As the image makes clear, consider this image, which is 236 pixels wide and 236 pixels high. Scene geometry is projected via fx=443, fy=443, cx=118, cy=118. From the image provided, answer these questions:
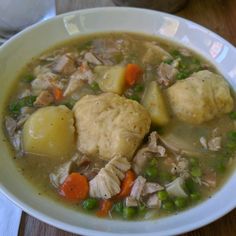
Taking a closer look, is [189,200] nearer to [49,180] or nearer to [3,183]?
[49,180]

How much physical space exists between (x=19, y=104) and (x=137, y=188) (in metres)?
0.82

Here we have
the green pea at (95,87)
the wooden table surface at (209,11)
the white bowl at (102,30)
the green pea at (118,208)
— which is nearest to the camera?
the white bowl at (102,30)

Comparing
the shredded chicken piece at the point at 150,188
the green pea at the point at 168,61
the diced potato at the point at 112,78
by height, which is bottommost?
the shredded chicken piece at the point at 150,188

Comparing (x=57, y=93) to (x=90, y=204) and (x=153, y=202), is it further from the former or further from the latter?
(x=153, y=202)

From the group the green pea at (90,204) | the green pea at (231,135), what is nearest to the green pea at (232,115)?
the green pea at (231,135)

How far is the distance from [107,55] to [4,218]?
3.73 ft

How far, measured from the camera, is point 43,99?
2361 millimetres

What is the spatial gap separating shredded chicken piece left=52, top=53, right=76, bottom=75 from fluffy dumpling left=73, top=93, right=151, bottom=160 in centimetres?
43

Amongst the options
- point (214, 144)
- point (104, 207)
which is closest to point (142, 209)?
point (104, 207)

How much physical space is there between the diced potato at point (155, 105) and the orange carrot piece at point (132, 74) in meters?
0.11

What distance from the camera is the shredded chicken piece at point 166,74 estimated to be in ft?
8.12

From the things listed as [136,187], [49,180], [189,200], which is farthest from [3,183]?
[189,200]

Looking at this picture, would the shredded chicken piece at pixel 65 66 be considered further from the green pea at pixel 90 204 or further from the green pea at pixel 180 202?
the green pea at pixel 180 202

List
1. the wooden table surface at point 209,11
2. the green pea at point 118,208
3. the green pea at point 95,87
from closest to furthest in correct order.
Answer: the green pea at point 118,208 < the green pea at point 95,87 < the wooden table surface at point 209,11
